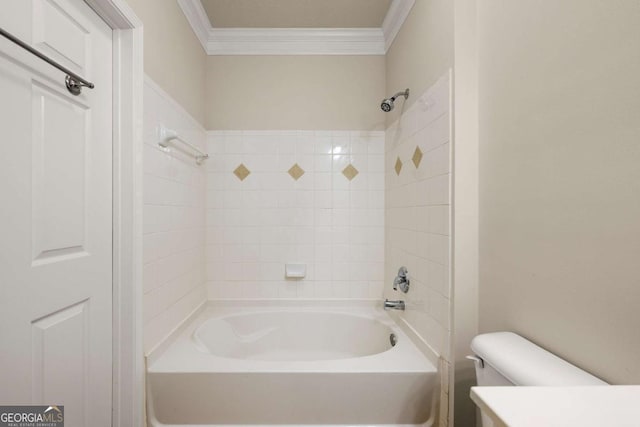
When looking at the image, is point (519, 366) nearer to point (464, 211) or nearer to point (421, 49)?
point (464, 211)

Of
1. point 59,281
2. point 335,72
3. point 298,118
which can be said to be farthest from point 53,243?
point 335,72

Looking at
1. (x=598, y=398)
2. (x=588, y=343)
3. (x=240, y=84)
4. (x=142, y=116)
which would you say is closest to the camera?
(x=598, y=398)

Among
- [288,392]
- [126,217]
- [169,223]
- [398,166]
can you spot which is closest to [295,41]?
[398,166]

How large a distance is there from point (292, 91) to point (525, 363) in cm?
202

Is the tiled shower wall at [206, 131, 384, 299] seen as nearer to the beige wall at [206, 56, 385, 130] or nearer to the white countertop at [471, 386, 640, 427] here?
Answer: the beige wall at [206, 56, 385, 130]

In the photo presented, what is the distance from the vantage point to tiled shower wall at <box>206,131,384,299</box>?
212cm

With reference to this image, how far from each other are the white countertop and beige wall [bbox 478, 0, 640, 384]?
19cm

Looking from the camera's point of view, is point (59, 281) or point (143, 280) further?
point (143, 280)

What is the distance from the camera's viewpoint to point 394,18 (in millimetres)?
1834

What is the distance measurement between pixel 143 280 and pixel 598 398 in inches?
55.3

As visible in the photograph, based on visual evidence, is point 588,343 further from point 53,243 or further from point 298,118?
point 298,118

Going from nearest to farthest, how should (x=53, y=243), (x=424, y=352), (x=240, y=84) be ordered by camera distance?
1. (x=53, y=243)
2. (x=424, y=352)
3. (x=240, y=84)

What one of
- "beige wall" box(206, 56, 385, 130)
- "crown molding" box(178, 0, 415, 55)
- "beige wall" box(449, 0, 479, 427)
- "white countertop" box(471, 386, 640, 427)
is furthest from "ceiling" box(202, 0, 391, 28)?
"white countertop" box(471, 386, 640, 427)

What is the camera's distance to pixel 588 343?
28.1 inches
